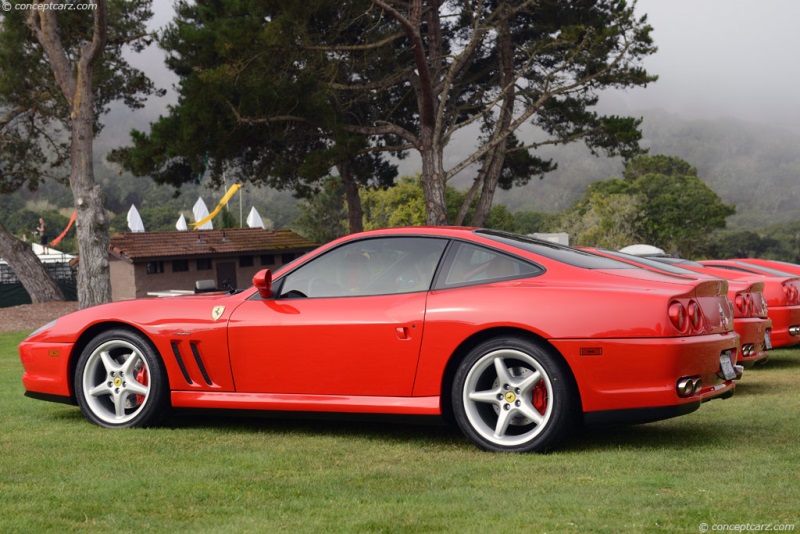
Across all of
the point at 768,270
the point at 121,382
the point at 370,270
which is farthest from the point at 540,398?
the point at 768,270

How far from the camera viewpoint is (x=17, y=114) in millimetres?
35625

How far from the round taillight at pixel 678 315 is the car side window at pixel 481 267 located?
0.82m

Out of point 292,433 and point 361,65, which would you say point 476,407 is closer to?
point 292,433

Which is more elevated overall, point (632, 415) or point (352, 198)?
point (352, 198)

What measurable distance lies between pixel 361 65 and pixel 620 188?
85909 millimetres

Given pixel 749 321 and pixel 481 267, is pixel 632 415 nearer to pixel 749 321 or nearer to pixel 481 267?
pixel 481 267

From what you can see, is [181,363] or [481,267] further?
[181,363]

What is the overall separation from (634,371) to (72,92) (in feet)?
73.3

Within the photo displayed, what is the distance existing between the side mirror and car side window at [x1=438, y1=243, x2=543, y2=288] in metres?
1.13

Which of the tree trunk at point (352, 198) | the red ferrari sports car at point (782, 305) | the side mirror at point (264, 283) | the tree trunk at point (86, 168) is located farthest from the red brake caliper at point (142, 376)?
the tree trunk at point (352, 198)

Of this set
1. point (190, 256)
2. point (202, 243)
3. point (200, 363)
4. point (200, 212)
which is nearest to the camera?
point (200, 363)

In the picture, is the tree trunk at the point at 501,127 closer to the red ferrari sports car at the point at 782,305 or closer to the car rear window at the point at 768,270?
the car rear window at the point at 768,270

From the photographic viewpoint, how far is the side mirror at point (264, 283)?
21.2 feet

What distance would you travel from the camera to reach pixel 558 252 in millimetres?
6320
